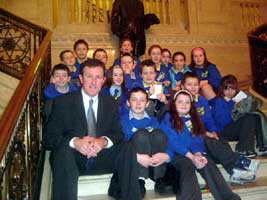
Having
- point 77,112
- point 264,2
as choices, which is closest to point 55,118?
point 77,112

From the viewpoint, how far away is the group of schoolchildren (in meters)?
2.85

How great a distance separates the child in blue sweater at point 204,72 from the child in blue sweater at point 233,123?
0.49 m

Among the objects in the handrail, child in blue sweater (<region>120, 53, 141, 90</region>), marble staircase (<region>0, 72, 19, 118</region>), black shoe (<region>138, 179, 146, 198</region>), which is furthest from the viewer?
marble staircase (<region>0, 72, 19, 118</region>)

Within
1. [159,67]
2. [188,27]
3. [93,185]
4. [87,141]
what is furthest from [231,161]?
[188,27]

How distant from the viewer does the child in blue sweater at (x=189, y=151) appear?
275 centimetres

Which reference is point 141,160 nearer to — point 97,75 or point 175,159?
point 175,159

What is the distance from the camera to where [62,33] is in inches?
270

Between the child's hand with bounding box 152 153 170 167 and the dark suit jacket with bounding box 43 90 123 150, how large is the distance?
0.98 ft

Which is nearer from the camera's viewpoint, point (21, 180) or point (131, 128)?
point (21, 180)

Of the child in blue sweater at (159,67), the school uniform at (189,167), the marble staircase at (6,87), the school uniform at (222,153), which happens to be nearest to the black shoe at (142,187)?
the school uniform at (189,167)

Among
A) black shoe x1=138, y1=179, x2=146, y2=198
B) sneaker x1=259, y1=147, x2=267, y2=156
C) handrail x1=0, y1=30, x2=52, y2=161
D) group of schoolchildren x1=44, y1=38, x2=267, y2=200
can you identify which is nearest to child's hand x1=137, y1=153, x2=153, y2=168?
group of schoolchildren x1=44, y1=38, x2=267, y2=200

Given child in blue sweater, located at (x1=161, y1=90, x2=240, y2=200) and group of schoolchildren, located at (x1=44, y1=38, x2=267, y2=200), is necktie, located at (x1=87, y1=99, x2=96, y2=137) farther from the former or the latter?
child in blue sweater, located at (x1=161, y1=90, x2=240, y2=200)

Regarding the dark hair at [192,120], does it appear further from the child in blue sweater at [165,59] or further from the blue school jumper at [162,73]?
the child in blue sweater at [165,59]

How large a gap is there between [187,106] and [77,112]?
1000mm
